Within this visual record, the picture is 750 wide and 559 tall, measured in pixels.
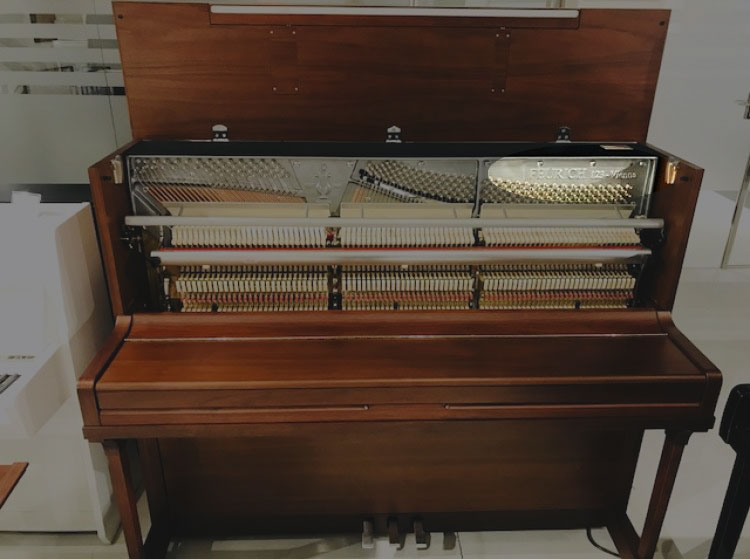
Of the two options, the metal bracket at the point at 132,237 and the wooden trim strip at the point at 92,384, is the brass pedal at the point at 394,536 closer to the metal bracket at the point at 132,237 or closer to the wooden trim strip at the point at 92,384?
the wooden trim strip at the point at 92,384

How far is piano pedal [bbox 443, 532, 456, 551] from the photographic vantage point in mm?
2152

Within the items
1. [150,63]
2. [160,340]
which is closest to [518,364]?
[160,340]

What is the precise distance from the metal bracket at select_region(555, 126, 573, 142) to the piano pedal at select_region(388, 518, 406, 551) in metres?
1.42

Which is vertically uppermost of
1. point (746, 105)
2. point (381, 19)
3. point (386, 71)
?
point (381, 19)

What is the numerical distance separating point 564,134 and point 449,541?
57.6 inches

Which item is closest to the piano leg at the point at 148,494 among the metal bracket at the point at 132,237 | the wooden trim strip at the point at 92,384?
the wooden trim strip at the point at 92,384

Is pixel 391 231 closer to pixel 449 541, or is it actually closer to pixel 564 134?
pixel 564 134

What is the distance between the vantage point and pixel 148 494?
207 cm

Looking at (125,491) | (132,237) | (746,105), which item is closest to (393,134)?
(132,237)

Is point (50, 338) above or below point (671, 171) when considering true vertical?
below

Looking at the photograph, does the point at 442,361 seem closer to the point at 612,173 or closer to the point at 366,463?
the point at 366,463

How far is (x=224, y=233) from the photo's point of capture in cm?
176

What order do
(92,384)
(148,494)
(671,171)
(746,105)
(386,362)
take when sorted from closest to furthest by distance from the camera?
(92,384), (386,362), (671,171), (148,494), (746,105)

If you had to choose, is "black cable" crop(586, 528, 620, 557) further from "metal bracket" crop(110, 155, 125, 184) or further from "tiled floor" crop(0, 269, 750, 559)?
"metal bracket" crop(110, 155, 125, 184)
